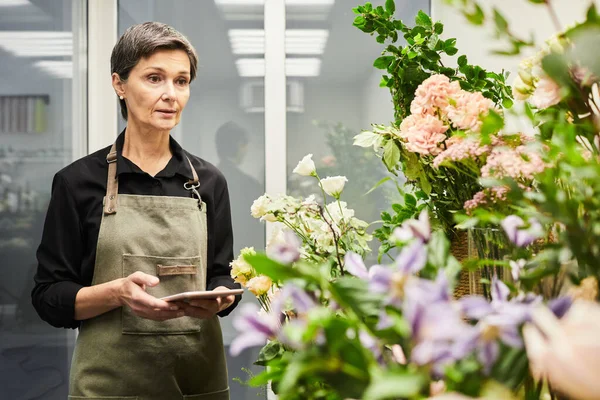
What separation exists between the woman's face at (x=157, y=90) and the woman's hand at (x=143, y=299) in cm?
45

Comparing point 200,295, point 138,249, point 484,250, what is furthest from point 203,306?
point 484,250

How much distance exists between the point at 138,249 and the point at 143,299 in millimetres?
258

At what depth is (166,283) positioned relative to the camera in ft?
5.52

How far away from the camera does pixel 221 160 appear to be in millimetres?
2727

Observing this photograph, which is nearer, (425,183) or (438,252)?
(438,252)

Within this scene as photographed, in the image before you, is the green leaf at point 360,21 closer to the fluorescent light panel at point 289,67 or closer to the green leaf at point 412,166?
the green leaf at point 412,166

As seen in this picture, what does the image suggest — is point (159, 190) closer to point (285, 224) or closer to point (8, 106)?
point (285, 224)

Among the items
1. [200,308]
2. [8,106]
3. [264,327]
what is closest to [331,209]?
[200,308]

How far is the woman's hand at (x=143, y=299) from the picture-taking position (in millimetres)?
1445

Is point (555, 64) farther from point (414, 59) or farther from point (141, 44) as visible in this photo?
point (141, 44)

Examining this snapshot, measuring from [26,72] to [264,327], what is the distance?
7.00ft

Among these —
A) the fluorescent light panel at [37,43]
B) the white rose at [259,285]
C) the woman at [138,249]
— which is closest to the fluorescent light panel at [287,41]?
the fluorescent light panel at [37,43]

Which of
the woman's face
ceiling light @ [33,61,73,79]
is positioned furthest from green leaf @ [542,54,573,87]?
ceiling light @ [33,61,73,79]

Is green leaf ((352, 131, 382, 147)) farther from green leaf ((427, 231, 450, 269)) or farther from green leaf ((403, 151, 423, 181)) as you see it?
green leaf ((427, 231, 450, 269))
